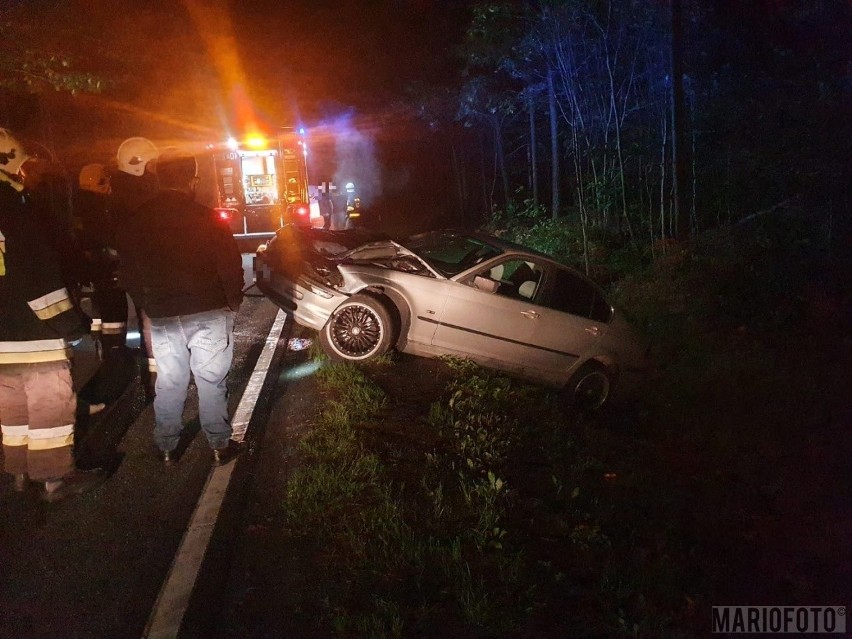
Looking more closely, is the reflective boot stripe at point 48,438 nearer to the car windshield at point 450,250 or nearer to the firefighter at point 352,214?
the car windshield at point 450,250

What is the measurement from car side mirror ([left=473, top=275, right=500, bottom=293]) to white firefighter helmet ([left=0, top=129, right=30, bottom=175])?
3898mm

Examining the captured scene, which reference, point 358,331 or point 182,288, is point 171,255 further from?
point 358,331

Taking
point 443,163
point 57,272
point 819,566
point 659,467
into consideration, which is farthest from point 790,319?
point 443,163

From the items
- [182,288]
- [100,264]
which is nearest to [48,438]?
[182,288]

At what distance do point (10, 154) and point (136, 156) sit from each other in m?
0.77

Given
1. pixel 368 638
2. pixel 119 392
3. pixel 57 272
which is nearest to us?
pixel 368 638

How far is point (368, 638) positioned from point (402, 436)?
2091 mm

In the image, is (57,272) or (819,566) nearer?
(57,272)

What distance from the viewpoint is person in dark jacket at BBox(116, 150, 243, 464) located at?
12.7 feet

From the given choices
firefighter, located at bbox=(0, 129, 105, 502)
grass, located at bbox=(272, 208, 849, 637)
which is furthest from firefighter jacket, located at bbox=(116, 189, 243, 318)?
grass, located at bbox=(272, 208, 849, 637)

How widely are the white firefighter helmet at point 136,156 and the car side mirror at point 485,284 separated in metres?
3.17

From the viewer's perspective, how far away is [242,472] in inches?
164

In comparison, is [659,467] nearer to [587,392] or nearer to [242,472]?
[587,392]

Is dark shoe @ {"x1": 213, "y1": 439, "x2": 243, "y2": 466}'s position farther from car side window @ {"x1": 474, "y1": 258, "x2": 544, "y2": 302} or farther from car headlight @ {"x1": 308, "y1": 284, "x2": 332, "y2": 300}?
car side window @ {"x1": 474, "y1": 258, "x2": 544, "y2": 302}
